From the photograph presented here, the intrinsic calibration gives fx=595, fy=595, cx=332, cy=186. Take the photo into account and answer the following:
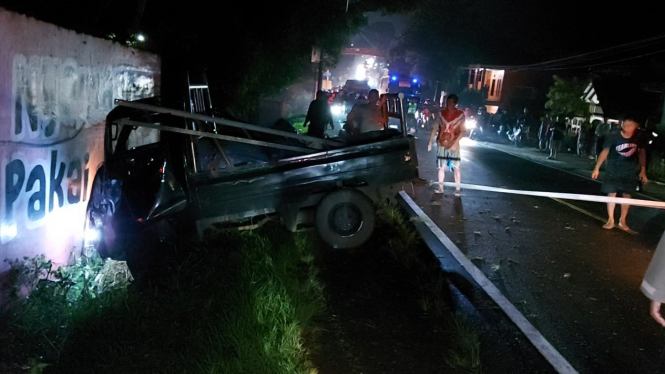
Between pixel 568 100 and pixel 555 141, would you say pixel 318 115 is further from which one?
pixel 568 100

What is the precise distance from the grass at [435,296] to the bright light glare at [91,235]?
3.40m

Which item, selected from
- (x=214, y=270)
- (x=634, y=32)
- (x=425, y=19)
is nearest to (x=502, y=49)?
(x=425, y=19)

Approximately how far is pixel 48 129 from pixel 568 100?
84.6ft

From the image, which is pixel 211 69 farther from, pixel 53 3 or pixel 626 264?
pixel 626 264

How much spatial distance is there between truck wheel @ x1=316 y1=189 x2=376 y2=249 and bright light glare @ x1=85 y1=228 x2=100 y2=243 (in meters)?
2.51

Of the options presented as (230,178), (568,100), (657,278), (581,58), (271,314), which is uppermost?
(581,58)

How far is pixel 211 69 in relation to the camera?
12188 millimetres

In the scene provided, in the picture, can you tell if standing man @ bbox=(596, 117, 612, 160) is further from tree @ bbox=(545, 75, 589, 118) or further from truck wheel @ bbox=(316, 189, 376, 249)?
truck wheel @ bbox=(316, 189, 376, 249)

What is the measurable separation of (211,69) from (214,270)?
25.1ft

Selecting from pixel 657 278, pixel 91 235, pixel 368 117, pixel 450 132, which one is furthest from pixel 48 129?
pixel 450 132

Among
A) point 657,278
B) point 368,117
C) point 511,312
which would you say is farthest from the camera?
point 368,117

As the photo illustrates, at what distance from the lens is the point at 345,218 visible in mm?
7340

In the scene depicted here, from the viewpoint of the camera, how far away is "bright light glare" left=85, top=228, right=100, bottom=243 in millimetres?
6379

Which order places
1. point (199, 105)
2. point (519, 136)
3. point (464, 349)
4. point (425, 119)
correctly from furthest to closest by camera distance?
point (425, 119)
point (519, 136)
point (199, 105)
point (464, 349)
